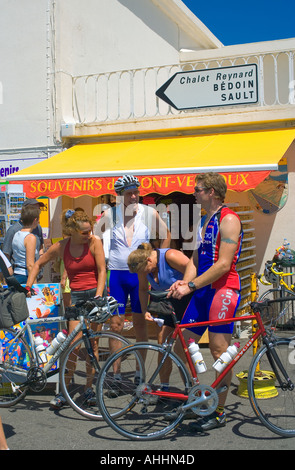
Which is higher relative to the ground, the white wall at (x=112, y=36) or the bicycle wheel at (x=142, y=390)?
the white wall at (x=112, y=36)

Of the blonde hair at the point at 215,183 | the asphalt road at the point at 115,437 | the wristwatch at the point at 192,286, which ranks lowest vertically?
the asphalt road at the point at 115,437

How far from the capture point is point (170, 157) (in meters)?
8.60

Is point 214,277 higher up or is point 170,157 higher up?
point 170,157

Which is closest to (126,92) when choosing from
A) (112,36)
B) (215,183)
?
(112,36)

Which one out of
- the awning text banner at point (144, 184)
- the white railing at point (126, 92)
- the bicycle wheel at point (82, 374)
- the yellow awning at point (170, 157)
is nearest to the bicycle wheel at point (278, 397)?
the bicycle wheel at point (82, 374)

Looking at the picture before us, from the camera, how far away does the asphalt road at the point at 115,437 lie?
3965 mm

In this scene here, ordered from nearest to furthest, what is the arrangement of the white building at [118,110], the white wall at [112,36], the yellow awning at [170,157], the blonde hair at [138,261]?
the blonde hair at [138,261]
the yellow awning at [170,157]
the white building at [118,110]
the white wall at [112,36]

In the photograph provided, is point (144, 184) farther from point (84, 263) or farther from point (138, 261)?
point (138, 261)

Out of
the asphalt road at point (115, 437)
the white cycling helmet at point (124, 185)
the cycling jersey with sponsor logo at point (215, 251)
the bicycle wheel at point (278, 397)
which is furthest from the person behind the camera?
the white cycling helmet at point (124, 185)

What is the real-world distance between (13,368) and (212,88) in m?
6.00

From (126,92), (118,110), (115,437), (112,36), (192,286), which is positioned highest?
(112,36)

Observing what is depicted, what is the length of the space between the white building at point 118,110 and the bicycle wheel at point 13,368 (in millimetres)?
3517

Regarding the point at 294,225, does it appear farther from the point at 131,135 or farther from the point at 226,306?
the point at 226,306

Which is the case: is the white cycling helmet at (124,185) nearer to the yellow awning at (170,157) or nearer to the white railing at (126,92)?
the yellow awning at (170,157)
